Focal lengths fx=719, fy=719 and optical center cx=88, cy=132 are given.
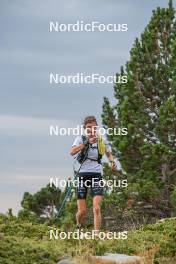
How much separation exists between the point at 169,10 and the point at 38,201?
41.6 ft

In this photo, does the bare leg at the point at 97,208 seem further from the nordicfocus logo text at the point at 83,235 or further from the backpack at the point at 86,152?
the backpack at the point at 86,152

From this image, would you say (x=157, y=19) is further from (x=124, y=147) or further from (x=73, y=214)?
(x=73, y=214)

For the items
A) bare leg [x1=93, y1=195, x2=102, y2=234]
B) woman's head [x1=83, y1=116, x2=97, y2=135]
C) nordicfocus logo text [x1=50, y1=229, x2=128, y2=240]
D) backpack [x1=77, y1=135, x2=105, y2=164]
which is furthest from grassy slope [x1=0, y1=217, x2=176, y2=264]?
woman's head [x1=83, y1=116, x2=97, y2=135]

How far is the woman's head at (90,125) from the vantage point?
1206 cm

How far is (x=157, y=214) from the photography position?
116 ft

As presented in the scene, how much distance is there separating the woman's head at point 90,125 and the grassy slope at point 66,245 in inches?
73.2

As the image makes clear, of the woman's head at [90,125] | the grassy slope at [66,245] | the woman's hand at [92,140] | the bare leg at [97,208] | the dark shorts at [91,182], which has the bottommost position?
the grassy slope at [66,245]

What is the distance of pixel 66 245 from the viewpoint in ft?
36.0

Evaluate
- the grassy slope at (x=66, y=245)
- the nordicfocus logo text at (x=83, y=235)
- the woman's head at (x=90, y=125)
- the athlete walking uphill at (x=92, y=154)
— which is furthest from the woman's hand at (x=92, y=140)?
the grassy slope at (x=66, y=245)

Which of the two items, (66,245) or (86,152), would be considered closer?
(66,245)

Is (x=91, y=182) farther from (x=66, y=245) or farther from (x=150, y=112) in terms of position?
(x=150, y=112)

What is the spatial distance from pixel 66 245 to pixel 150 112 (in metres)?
26.4

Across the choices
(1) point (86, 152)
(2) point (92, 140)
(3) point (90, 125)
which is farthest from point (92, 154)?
(3) point (90, 125)

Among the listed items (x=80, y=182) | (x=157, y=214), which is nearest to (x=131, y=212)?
(x=157, y=214)
